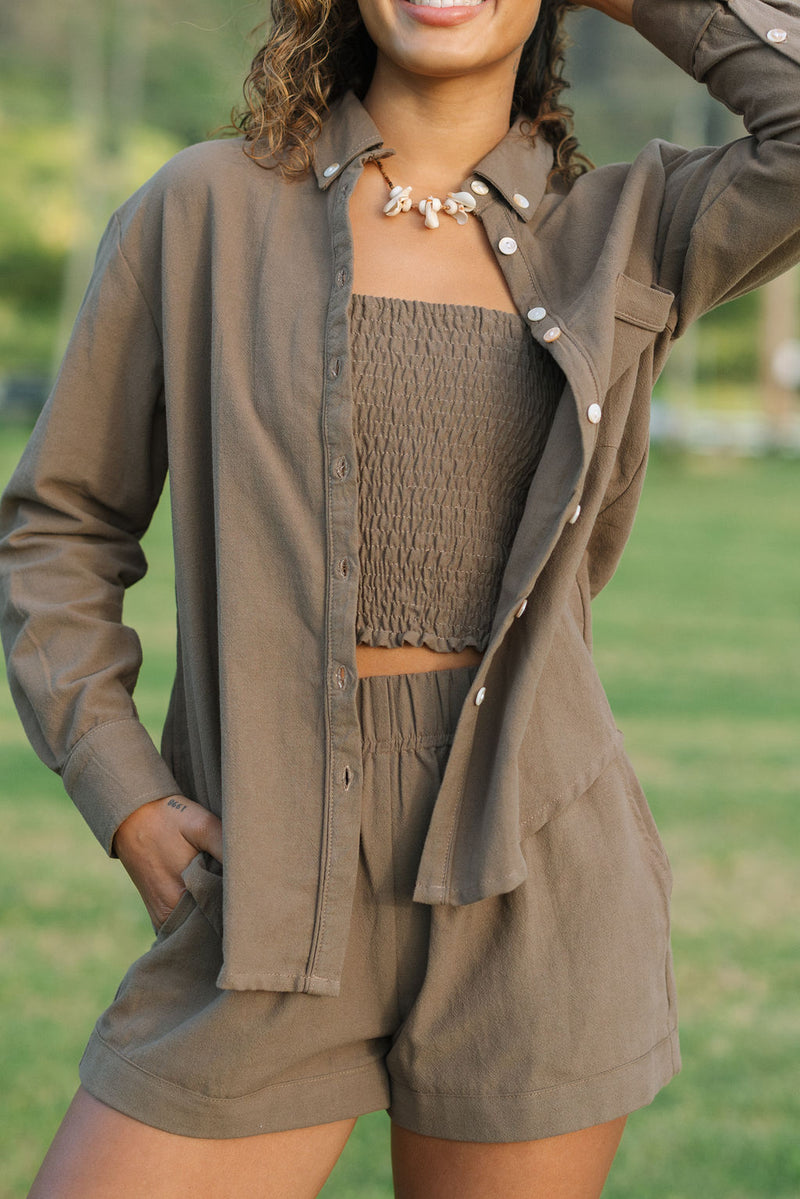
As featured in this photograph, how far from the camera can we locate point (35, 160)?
3466 cm

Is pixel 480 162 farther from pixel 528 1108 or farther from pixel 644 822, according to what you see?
pixel 528 1108

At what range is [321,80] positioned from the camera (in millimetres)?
2283

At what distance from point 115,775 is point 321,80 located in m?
1.06

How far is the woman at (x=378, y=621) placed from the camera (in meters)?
1.95

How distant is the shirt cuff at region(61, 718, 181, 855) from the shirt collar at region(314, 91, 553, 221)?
2.64 feet

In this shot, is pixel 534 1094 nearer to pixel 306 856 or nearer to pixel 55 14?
pixel 306 856

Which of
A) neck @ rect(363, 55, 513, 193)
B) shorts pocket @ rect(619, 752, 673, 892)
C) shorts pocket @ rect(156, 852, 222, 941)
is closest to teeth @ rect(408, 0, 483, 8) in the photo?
neck @ rect(363, 55, 513, 193)

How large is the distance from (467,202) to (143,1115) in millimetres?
1297

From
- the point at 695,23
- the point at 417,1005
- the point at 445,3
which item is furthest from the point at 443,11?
the point at 417,1005

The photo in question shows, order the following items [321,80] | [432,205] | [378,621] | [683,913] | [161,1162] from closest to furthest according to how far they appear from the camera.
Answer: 1. [161,1162]
2. [378,621]
3. [432,205]
4. [321,80]
5. [683,913]

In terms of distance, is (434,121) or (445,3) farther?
(434,121)

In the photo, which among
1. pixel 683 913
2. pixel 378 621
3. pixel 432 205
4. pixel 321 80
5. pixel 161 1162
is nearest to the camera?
pixel 161 1162

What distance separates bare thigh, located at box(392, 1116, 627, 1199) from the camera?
1977mm


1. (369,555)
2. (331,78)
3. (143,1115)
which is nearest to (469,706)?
(369,555)
